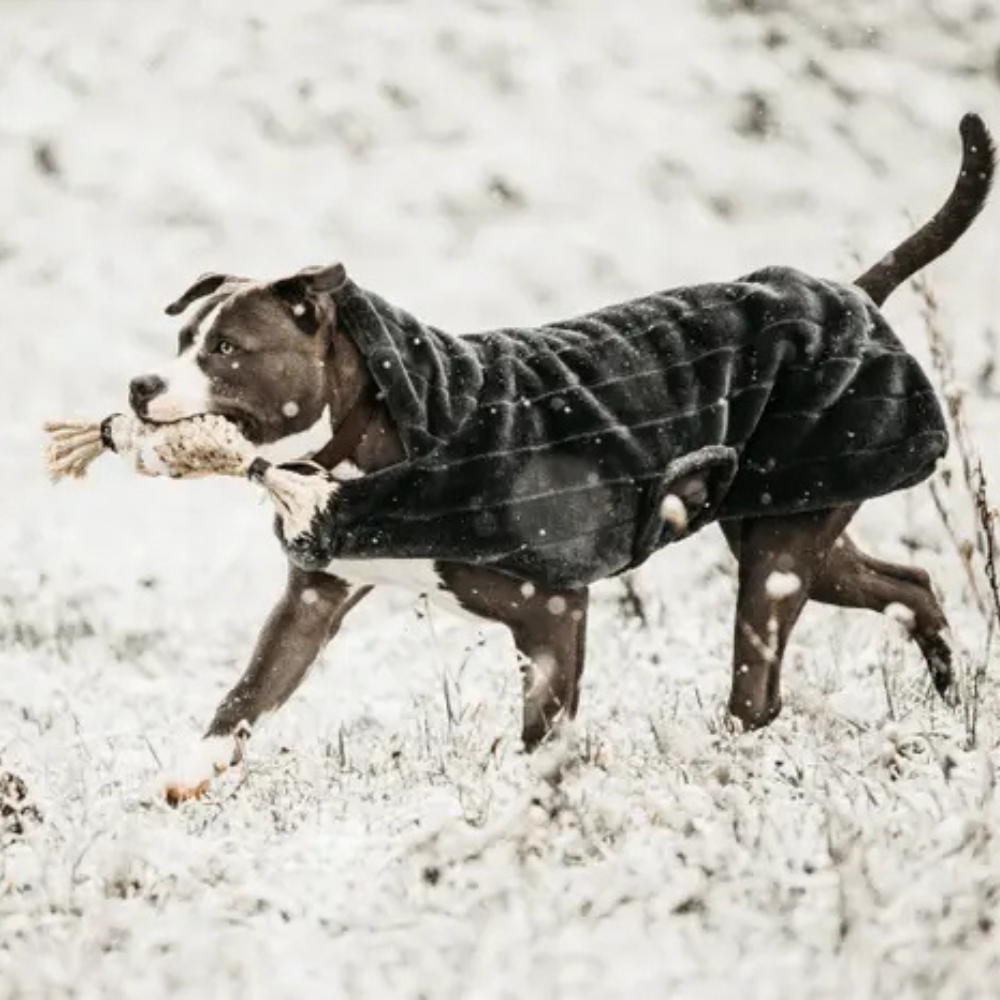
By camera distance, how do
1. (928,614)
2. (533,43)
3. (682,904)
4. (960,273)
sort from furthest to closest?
1. (533,43)
2. (960,273)
3. (928,614)
4. (682,904)

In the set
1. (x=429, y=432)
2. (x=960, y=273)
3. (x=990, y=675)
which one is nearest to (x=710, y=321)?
(x=429, y=432)

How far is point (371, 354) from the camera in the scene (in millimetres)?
3688

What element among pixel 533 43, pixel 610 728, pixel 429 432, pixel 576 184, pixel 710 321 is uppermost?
pixel 533 43

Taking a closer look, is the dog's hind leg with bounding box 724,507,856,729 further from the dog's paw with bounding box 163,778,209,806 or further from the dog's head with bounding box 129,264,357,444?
the dog's paw with bounding box 163,778,209,806

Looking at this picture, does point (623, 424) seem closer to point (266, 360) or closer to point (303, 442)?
point (303, 442)

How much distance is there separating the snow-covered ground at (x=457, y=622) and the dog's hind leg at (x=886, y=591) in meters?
0.19

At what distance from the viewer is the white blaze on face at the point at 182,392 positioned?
361 cm

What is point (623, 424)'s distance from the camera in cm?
400

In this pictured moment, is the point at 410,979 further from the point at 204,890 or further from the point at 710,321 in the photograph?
the point at 710,321

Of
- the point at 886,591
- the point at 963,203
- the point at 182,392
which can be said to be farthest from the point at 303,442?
the point at 963,203

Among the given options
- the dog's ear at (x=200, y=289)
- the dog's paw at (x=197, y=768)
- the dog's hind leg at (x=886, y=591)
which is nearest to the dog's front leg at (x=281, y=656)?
the dog's paw at (x=197, y=768)

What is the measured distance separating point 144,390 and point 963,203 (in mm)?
2437

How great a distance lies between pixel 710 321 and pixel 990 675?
1.31 meters

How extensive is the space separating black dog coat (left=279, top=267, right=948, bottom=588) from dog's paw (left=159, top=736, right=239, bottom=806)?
536mm
